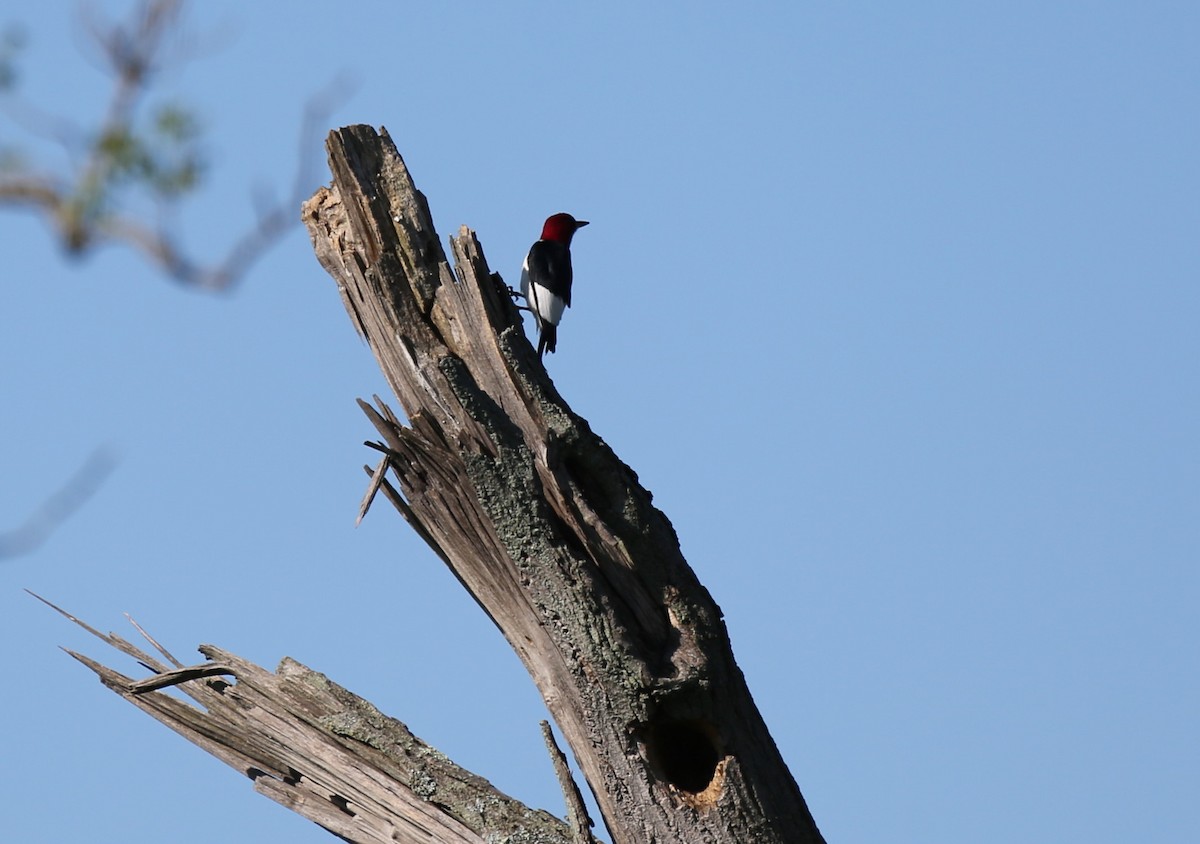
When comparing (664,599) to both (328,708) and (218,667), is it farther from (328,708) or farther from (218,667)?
(218,667)

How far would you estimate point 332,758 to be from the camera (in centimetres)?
525

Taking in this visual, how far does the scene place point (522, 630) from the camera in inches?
201

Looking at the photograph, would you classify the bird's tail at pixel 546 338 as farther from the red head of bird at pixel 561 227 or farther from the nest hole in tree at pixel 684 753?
the nest hole in tree at pixel 684 753

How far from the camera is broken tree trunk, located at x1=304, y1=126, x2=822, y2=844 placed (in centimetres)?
489

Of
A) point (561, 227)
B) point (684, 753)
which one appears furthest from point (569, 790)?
point (561, 227)

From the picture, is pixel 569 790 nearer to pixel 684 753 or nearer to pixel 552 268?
pixel 684 753

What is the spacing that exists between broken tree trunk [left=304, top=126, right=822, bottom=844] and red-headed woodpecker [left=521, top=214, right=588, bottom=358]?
3.98 meters

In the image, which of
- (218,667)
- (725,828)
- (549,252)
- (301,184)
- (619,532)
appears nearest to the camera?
(301,184)

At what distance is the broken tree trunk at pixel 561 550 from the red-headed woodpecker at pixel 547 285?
3981mm

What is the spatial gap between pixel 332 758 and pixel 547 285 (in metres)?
5.01

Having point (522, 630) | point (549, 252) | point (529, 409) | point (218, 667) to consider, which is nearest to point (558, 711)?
point (522, 630)

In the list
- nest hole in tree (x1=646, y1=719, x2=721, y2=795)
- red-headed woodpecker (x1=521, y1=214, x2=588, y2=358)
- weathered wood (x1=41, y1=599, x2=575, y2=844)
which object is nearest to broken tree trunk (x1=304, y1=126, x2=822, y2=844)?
nest hole in tree (x1=646, y1=719, x2=721, y2=795)

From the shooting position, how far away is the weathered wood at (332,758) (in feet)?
16.8

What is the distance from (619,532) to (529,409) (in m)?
0.53
